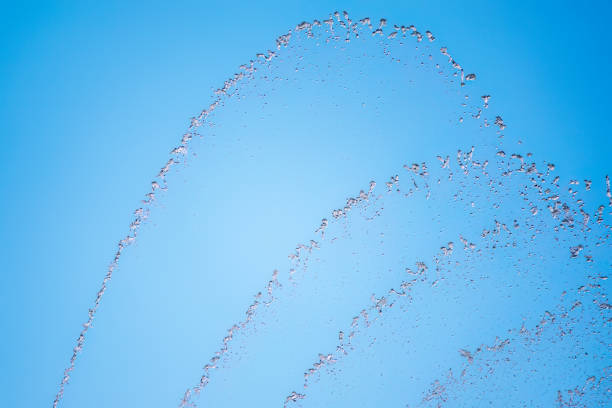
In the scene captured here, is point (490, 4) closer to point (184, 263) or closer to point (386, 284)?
point (386, 284)

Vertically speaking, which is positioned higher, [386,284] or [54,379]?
[386,284]

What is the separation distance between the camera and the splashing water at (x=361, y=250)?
4.02ft

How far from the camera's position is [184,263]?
1270 mm

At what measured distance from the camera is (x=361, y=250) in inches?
49.3

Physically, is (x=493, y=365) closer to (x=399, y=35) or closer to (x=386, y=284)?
(x=386, y=284)

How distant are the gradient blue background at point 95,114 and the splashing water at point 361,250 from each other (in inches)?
2.6

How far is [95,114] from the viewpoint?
128 cm

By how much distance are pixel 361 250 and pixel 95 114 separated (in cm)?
123

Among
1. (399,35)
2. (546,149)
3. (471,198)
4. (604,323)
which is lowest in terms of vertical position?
(604,323)

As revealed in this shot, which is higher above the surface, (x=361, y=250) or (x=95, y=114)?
(x=95, y=114)

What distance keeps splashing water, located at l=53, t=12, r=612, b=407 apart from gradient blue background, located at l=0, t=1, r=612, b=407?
2.6 inches

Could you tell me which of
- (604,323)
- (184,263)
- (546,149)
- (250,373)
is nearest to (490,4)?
(546,149)

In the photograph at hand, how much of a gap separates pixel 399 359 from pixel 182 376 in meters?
0.89

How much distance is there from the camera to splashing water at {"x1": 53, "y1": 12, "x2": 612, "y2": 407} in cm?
123
